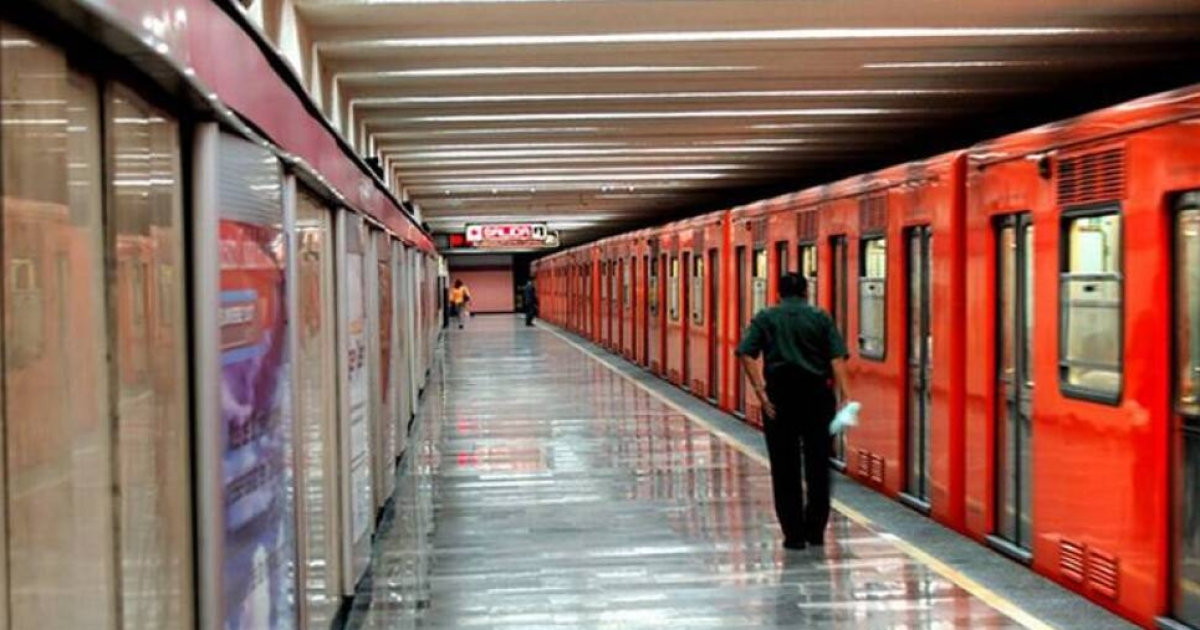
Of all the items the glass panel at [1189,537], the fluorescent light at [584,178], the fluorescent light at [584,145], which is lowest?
the glass panel at [1189,537]

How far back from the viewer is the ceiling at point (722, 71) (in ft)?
23.7

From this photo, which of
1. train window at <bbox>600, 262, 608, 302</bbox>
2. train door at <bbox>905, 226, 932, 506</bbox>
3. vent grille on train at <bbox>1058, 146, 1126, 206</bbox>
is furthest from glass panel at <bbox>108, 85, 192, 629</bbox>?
train window at <bbox>600, 262, 608, 302</bbox>

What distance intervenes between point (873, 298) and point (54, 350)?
795 centimetres

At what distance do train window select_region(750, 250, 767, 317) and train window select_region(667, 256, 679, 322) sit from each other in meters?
5.20

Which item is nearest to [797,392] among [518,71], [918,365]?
[918,365]

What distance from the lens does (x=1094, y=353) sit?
5.93 meters

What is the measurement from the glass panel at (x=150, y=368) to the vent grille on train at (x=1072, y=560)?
454cm

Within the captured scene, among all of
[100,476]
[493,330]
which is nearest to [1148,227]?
[100,476]

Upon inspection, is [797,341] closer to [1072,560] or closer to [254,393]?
[1072,560]

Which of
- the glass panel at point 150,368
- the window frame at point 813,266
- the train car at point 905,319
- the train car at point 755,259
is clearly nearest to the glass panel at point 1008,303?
the train car at point 905,319

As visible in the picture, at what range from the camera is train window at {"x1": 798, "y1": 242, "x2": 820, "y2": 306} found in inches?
437

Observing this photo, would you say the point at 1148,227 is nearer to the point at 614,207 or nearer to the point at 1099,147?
the point at 1099,147

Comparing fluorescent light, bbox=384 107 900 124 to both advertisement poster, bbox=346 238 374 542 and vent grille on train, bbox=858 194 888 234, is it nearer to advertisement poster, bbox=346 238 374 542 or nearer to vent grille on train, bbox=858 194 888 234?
vent grille on train, bbox=858 194 888 234

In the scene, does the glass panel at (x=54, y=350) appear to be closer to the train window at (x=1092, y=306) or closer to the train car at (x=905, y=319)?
the train window at (x=1092, y=306)
